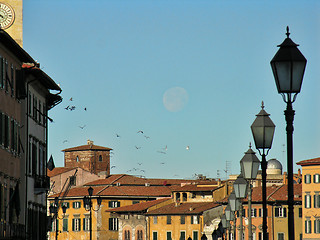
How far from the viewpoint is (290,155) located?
13289mm

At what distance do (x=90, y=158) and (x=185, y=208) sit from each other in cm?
5448

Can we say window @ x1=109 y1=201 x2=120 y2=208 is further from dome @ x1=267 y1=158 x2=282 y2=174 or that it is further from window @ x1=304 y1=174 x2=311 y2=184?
window @ x1=304 y1=174 x2=311 y2=184

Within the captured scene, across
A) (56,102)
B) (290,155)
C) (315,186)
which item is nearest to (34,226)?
(56,102)

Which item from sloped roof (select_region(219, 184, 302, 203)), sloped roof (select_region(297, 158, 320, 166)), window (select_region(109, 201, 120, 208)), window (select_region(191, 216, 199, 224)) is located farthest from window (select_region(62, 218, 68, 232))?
sloped roof (select_region(297, 158, 320, 166))

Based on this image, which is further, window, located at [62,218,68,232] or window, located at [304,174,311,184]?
window, located at [62,218,68,232]

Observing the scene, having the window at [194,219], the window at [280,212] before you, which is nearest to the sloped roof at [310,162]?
the window at [280,212]

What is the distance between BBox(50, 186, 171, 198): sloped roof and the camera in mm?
138750

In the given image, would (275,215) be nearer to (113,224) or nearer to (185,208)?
(185,208)

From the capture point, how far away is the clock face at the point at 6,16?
134 feet

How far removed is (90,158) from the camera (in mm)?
176375

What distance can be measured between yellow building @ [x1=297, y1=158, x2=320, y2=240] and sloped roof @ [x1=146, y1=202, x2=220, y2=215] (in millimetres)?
12216

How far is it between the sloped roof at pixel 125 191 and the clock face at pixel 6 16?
9742cm

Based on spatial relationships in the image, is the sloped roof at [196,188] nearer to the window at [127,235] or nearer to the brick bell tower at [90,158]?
the window at [127,235]

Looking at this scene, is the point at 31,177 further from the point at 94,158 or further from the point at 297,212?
the point at 94,158
